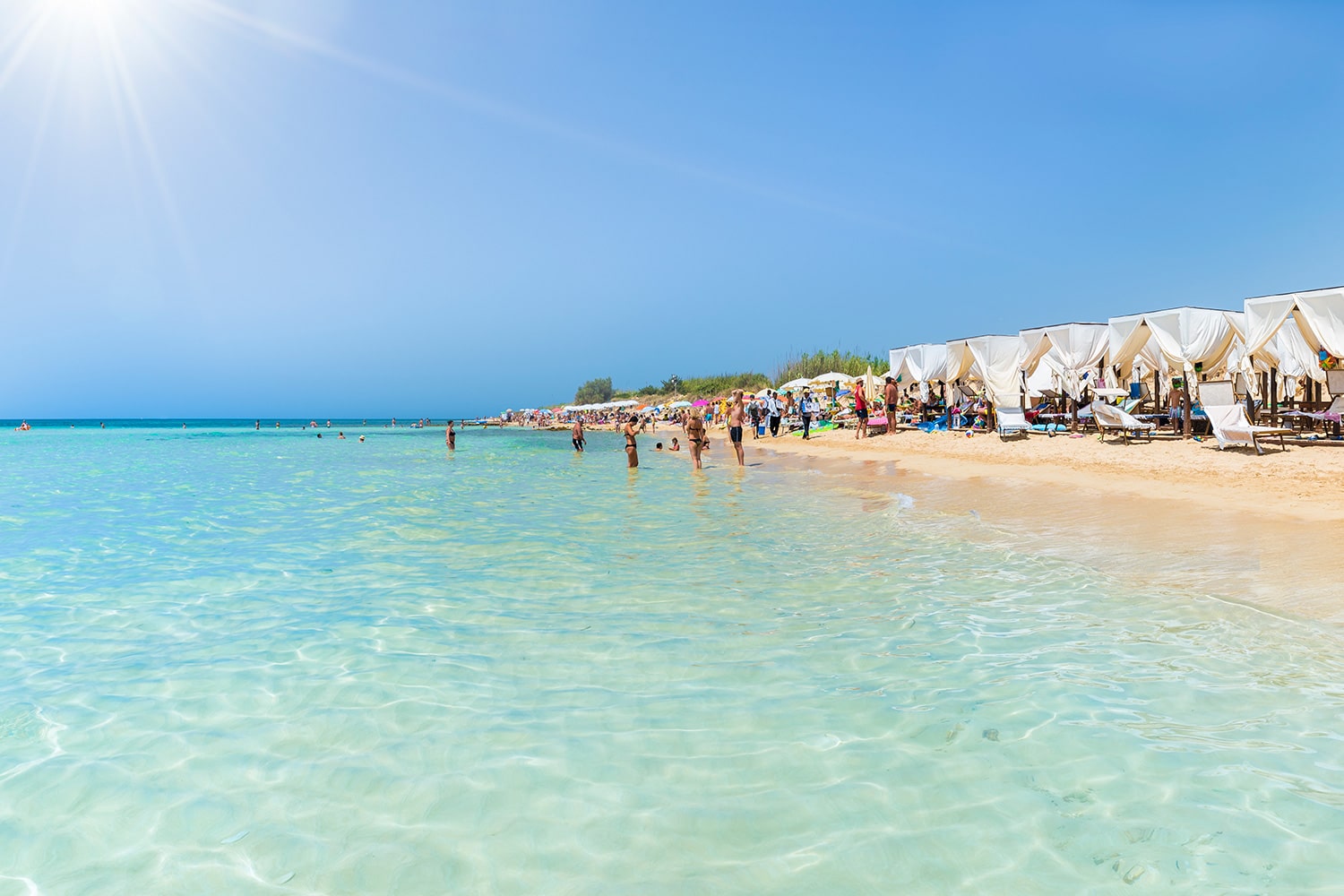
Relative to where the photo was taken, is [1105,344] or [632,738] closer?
[632,738]

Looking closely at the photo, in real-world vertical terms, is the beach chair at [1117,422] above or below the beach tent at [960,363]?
below

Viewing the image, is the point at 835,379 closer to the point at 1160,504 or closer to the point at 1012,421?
the point at 1012,421

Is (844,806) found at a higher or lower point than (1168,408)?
lower

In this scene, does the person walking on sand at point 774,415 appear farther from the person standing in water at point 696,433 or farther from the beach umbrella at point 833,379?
the person standing in water at point 696,433

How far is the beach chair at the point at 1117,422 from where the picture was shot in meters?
17.3

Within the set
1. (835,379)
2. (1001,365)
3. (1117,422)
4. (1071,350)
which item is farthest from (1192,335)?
(835,379)

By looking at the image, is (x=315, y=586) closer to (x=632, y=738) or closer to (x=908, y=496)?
(x=632, y=738)

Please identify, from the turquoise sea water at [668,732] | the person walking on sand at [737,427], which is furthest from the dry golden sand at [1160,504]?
the person walking on sand at [737,427]

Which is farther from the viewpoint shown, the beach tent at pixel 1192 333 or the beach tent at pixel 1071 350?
the beach tent at pixel 1071 350

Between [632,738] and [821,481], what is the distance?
12.7 m

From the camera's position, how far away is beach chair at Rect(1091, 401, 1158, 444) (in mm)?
17281

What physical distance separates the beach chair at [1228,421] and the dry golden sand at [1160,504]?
268mm

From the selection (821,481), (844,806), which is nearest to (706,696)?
(844,806)

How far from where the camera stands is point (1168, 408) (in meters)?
21.0
